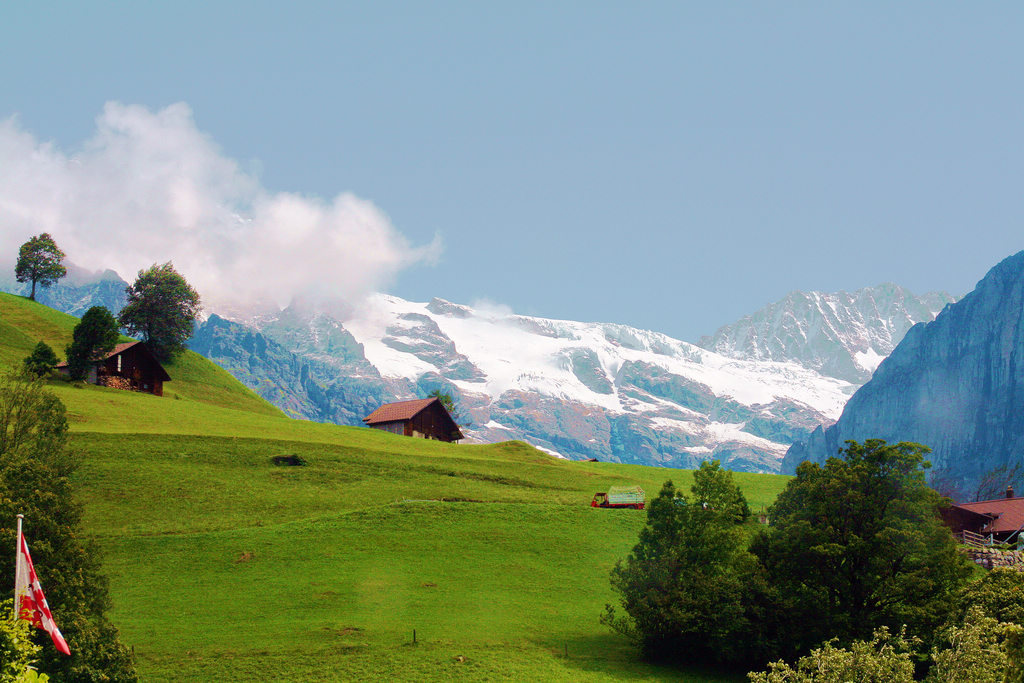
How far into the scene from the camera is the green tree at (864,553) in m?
49.0

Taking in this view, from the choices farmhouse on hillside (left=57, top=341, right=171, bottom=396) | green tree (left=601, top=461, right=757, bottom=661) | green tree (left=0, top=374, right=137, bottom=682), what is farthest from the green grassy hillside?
farmhouse on hillside (left=57, top=341, right=171, bottom=396)

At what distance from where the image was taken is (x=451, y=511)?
73438 mm

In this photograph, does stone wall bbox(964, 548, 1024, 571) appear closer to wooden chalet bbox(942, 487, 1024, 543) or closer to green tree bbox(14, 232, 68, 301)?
wooden chalet bbox(942, 487, 1024, 543)

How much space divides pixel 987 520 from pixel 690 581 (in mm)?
59429

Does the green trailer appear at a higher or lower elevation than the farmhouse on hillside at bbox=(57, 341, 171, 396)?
lower

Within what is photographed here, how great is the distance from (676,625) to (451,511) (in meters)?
28.6

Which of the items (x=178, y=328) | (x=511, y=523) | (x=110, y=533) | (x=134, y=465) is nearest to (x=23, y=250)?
(x=178, y=328)

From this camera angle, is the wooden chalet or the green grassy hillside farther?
the wooden chalet

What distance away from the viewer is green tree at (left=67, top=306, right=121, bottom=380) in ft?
376

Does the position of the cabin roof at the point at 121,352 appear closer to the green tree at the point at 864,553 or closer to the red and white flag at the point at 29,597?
the green tree at the point at 864,553

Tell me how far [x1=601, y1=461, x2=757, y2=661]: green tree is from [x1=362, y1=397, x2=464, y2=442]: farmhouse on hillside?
7309 cm

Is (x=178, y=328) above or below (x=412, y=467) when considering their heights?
above

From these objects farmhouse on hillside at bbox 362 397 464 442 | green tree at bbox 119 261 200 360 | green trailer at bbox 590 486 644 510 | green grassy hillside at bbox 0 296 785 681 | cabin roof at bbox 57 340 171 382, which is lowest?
green grassy hillside at bbox 0 296 785 681

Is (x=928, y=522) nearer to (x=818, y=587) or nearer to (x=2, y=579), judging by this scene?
(x=818, y=587)
